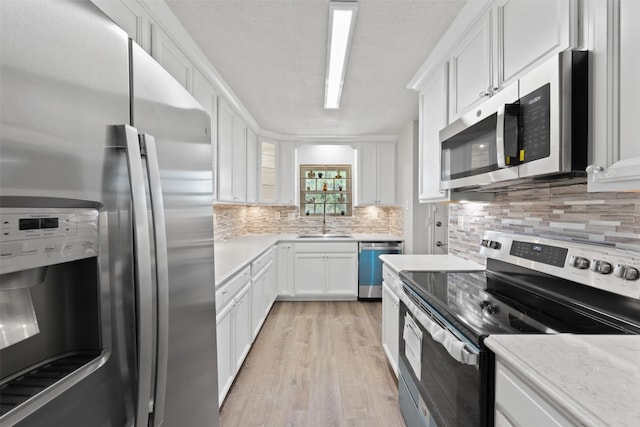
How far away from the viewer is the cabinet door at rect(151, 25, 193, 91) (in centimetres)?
173

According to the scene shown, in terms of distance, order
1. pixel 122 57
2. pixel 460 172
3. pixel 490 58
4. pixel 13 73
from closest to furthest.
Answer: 1. pixel 13 73
2. pixel 122 57
3. pixel 490 58
4. pixel 460 172

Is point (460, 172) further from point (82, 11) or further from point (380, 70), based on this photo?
point (82, 11)

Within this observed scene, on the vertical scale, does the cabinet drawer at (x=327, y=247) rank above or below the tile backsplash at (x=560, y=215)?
below

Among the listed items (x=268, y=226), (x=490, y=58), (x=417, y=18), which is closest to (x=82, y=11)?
(x=490, y=58)

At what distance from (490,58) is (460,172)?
Result: 601 millimetres

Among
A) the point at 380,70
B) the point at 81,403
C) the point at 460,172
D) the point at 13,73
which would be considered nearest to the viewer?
the point at 13,73

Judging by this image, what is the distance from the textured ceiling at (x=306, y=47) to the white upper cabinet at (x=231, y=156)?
266mm

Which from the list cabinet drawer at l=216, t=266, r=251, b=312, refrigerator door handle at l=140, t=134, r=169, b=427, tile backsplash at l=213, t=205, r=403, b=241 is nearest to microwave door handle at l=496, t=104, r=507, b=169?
refrigerator door handle at l=140, t=134, r=169, b=427

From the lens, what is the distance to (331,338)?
125 inches

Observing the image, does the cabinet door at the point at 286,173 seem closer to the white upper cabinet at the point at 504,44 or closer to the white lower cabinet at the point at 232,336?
the white lower cabinet at the point at 232,336

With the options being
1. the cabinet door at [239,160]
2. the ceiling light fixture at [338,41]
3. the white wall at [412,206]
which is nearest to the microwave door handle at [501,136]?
the ceiling light fixture at [338,41]

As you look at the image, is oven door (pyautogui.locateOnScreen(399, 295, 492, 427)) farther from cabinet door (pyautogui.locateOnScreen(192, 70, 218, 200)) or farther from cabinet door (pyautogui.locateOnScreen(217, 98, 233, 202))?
cabinet door (pyautogui.locateOnScreen(217, 98, 233, 202))

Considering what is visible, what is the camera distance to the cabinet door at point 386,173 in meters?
4.77

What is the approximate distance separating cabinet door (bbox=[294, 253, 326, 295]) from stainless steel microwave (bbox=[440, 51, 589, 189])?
9.83ft
